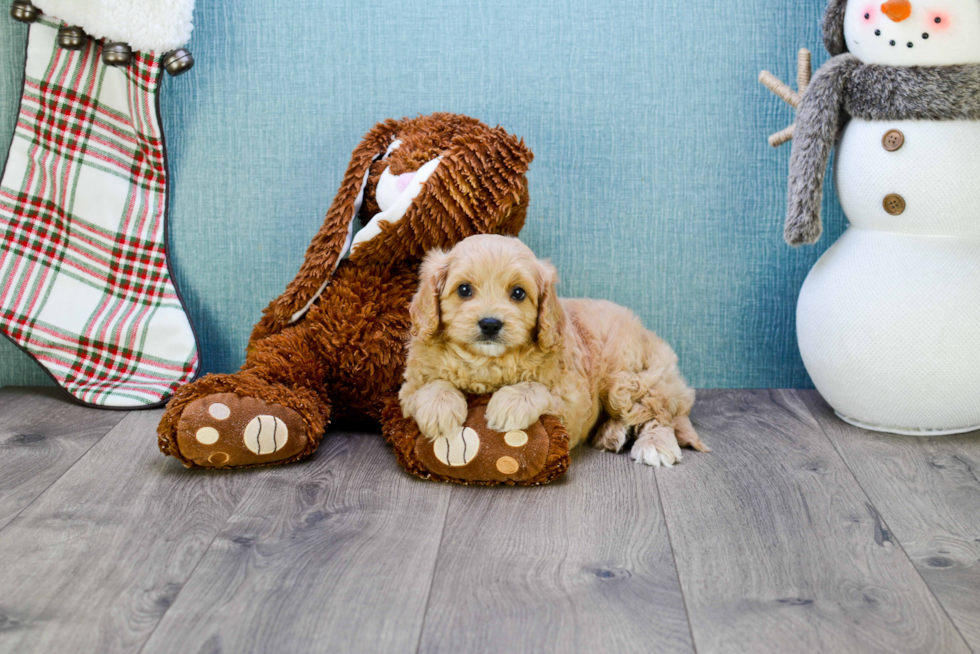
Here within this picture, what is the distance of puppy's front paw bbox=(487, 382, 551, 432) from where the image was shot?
4.96ft

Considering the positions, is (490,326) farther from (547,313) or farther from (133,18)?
(133,18)

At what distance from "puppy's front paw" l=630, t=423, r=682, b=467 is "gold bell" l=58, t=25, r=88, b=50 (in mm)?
1459

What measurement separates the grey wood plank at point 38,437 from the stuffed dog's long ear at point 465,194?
0.72 meters

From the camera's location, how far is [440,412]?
1.51 m

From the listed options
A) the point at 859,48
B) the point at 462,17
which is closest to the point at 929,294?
the point at 859,48

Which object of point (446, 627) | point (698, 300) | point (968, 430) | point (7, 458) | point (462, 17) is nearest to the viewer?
point (446, 627)

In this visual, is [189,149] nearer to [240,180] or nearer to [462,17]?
[240,180]

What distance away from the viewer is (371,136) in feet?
5.94

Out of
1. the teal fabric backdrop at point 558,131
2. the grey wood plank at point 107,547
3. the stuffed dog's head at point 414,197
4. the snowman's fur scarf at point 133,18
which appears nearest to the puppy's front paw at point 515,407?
the stuffed dog's head at point 414,197

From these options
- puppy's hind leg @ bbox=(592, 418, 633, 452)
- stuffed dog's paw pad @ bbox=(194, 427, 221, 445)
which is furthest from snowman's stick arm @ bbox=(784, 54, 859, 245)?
stuffed dog's paw pad @ bbox=(194, 427, 221, 445)

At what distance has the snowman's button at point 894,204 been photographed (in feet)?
5.54

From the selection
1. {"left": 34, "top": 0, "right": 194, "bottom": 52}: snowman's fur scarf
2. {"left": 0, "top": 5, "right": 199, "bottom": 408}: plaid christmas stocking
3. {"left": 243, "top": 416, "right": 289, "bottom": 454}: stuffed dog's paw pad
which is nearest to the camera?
{"left": 243, "top": 416, "right": 289, "bottom": 454}: stuffed dog's paw pad

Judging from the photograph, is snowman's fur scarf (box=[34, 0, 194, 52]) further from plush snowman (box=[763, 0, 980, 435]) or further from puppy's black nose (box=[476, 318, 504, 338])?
plush snowman (box=[763, 0, 980, 435])

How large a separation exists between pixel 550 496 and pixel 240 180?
3.56 feet
